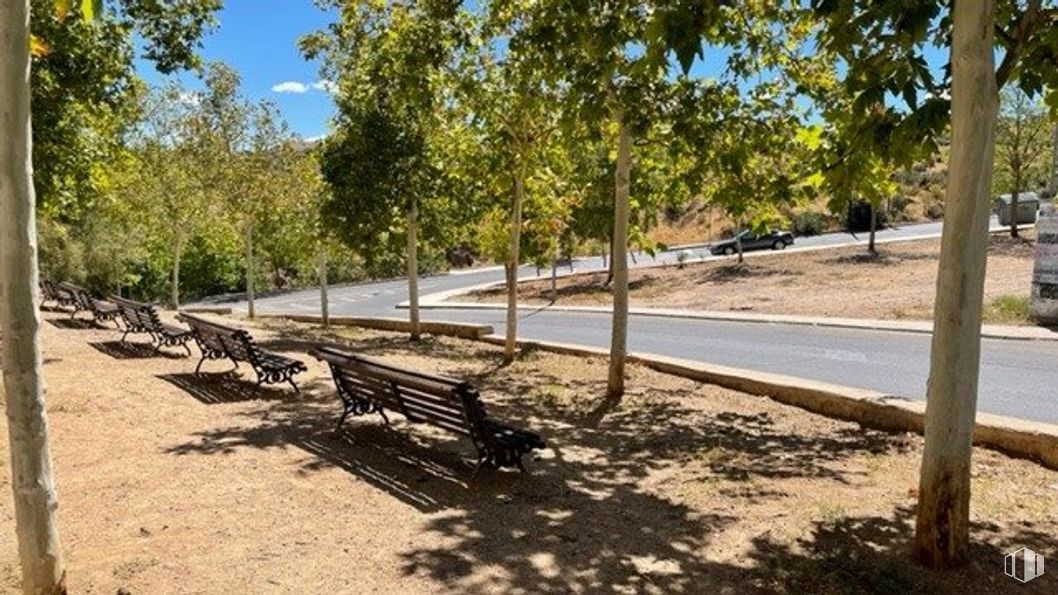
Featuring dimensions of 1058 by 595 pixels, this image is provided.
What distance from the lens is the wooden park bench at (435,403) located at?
5945 millimetres

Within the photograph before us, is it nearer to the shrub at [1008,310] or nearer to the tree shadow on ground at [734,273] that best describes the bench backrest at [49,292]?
the tree shadow on ground at [734,273]

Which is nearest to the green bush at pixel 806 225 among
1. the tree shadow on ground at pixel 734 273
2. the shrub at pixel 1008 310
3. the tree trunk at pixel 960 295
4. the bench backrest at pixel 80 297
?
the tree shadow on ground at pixel 734 273

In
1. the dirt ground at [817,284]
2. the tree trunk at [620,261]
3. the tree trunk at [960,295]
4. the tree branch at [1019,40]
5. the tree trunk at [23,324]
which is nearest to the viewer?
the tree trunk at [23,324]

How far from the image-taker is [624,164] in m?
Answer: 9.87

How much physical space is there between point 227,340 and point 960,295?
901cm

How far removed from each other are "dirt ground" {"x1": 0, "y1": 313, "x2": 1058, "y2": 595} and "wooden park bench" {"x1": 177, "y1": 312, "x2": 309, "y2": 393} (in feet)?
1.28

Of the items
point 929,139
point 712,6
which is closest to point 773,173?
point 929,139

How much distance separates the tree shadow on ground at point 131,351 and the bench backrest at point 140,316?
0.37m

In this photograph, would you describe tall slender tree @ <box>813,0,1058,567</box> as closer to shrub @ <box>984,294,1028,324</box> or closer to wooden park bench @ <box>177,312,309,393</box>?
wooden park bench @ <box>177,312,309,393</box>

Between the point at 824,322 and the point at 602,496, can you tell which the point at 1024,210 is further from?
the point at 602,496

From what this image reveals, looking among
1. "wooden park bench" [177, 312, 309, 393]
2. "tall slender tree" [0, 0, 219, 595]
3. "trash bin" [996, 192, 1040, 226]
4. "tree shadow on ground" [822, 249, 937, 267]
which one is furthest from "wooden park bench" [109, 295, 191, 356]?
"trash bin" [996, 192, 1040, 226]

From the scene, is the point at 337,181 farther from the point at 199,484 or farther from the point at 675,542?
the point at 675,542

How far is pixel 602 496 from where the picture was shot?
5.80m

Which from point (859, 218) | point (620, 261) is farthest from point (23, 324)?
point (859, 218)
